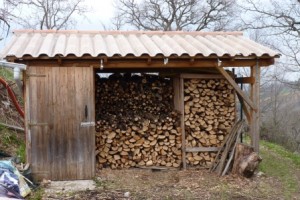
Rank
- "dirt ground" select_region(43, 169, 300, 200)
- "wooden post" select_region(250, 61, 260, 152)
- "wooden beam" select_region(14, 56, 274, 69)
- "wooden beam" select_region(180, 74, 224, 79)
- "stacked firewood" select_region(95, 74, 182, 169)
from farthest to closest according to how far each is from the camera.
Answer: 1. "stacked firewood" select_region(95, 74, 182, 169)
2. "wooden beam" select_region(180, 74, 224, 79)
3. "wooden post" select_region(250, 61, 260, 152)
4. "wooden beam" select_region(14, 56, 274, 69)
5. "dirt ground" select_region(43, 169, 300, 200)

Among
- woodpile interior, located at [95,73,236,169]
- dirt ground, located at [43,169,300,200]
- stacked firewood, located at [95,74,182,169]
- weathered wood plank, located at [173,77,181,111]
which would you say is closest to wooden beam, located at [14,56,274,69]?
woodpile interior, located at [95,73,236,169]

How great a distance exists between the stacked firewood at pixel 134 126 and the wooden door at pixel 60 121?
→ 820mm

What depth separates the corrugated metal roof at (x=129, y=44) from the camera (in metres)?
6.86

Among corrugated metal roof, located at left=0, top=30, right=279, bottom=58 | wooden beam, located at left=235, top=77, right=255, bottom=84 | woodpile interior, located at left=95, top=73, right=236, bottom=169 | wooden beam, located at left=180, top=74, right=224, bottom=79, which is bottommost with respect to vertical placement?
woodpile interior, located at left=95, top=73, right=236, bottom=169

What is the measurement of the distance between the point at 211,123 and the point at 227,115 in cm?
41

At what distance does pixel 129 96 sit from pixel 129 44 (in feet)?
4.12

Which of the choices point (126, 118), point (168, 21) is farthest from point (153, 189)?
point (168, 21)

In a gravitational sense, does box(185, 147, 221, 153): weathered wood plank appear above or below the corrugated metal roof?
below

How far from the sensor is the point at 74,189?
650cm

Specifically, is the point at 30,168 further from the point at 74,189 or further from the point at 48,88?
the point at 48,88

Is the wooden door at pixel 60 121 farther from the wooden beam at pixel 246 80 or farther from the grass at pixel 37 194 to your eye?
the wooden beam at pixel 246 80

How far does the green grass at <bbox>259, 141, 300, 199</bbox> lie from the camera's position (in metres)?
6.93

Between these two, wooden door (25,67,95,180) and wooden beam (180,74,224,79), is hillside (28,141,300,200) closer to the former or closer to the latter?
wooden door (25,67,95,180)

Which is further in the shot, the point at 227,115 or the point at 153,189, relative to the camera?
the point at 227,115
